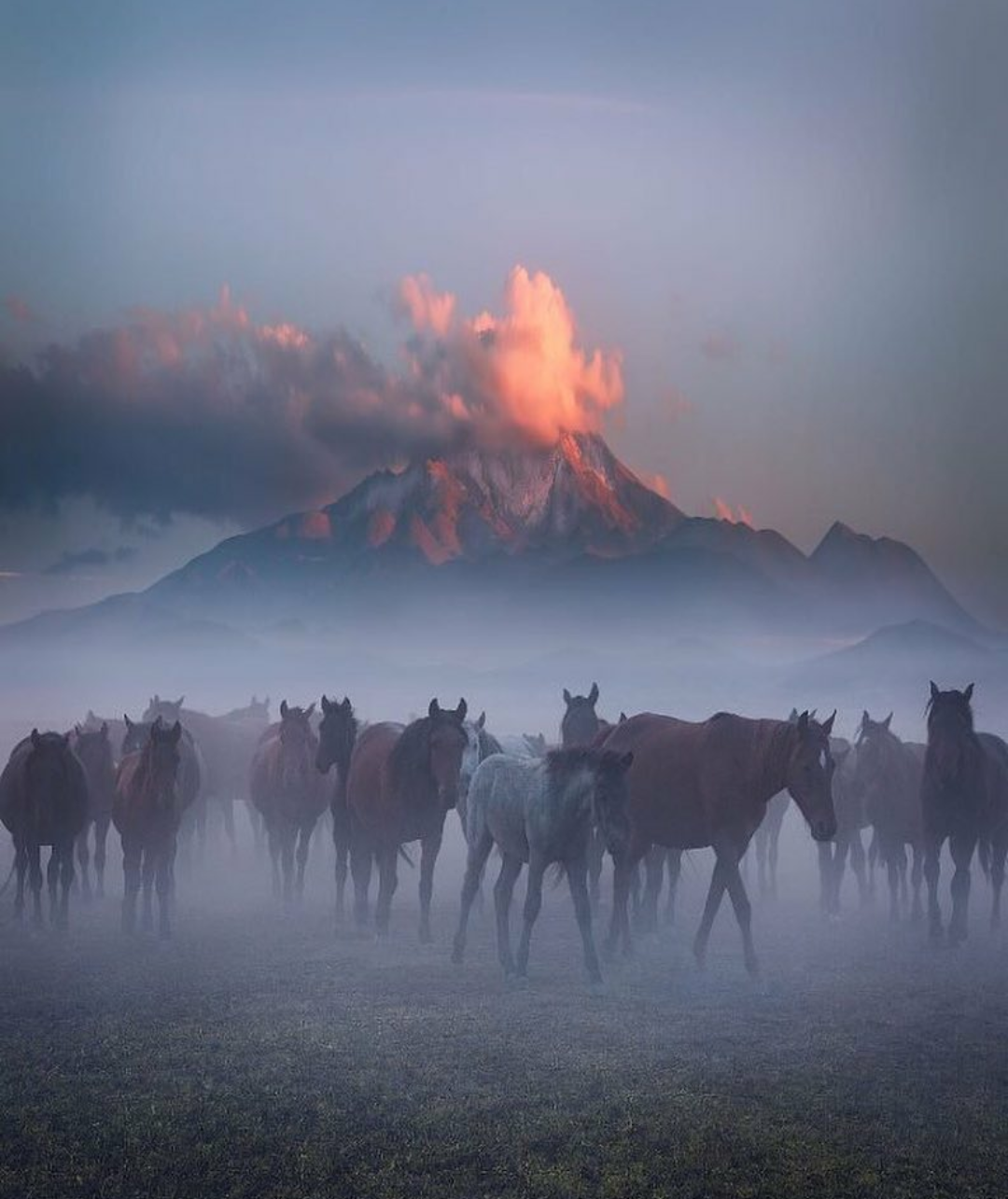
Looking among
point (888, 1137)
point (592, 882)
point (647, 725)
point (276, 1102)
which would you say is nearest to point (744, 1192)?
point (888, 1137)

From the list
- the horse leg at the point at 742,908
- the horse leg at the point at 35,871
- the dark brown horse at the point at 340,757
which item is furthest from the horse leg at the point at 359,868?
the horse leg at the point at 742,908

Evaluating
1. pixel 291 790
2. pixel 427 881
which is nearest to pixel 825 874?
pixel 427 881

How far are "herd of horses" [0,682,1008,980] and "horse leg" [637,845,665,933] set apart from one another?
0.11 feet

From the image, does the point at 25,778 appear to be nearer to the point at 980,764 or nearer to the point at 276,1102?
the point at 276,1102

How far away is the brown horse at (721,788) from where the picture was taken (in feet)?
47.0

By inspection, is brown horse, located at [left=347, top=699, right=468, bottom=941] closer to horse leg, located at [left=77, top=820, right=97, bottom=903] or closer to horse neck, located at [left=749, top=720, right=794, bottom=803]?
horse neck, located at [left=749, top=720, right=794, bottom=803]

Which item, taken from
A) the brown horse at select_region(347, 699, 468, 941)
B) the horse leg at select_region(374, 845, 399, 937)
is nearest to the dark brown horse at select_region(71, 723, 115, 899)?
the brown horse at select_region(347, 699, 468, 941)

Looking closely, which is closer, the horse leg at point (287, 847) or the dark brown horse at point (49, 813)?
the dark brown horse at point (49, 813)

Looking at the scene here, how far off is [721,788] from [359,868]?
6.89 m

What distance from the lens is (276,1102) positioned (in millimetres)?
9023

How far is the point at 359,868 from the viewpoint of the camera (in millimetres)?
18406

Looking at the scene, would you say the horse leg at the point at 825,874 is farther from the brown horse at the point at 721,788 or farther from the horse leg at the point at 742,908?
the horse leg at the point at 742,908

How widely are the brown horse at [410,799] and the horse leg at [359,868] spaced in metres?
0.02

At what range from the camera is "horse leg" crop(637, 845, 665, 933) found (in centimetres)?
1778
